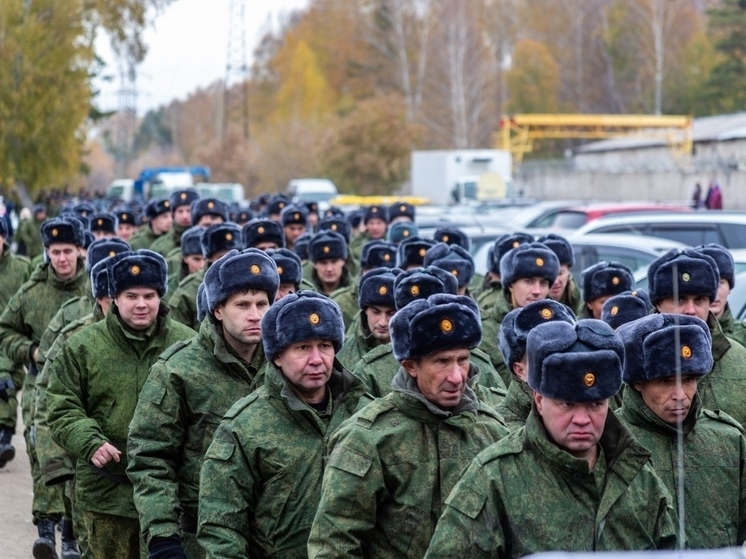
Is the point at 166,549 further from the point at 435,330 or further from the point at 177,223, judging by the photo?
the point at 177,223

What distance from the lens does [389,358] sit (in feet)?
22.6

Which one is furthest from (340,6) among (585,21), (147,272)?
(147,272)

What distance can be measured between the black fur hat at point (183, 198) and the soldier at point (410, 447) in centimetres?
1075

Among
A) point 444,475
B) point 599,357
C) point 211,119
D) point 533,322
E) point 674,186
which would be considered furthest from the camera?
point 211,119

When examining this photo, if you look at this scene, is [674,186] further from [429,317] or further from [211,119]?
[211,119]

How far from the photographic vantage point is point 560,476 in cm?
416

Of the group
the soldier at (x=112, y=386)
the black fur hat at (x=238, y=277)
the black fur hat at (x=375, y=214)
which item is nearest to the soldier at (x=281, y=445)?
the black fur hat at (x=238, y=277)

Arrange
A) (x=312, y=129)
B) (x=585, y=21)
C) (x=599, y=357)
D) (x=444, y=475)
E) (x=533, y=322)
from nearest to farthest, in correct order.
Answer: (x=599, y=357) < (x=444, y=475) < (x=533, y=322) < (x=312, y=129) < (x=585, y=21)

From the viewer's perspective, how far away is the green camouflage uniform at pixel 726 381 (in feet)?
19.8

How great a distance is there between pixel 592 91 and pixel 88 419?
3211 inches

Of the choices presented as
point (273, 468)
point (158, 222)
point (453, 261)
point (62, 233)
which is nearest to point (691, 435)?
point (273, 468)

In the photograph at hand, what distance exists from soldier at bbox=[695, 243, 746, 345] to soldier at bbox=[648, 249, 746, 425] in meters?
0.19

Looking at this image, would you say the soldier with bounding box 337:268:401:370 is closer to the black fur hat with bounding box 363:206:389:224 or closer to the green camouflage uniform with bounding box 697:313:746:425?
the green camouflage uniform with bounding box 697:313:746:425

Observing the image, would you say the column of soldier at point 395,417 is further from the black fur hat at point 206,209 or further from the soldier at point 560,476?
the black fur hat at point 206,209
